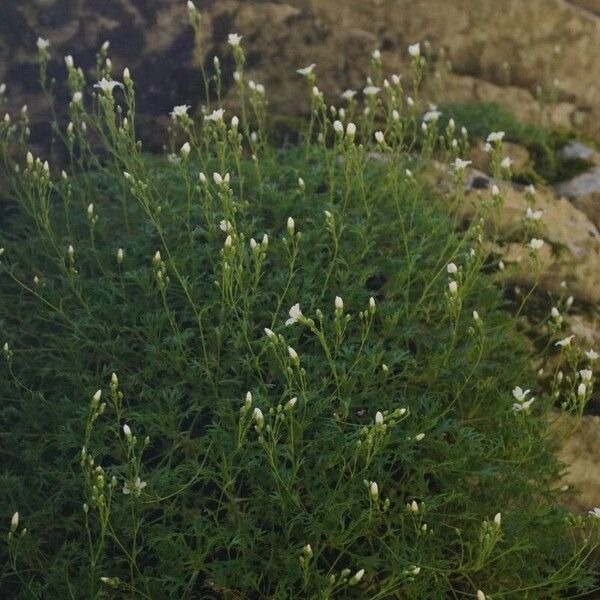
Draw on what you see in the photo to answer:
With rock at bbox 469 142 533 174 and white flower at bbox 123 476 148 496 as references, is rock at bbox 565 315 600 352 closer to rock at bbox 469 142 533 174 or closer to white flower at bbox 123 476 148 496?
rock at bbox 469 142 533 174

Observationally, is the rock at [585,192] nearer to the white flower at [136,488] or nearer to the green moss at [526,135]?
the green moss at [526,135]

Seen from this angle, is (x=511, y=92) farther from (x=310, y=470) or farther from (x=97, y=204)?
(x=310, y=470)

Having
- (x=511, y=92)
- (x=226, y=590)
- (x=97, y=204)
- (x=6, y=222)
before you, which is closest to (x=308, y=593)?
(x=226, y=590)

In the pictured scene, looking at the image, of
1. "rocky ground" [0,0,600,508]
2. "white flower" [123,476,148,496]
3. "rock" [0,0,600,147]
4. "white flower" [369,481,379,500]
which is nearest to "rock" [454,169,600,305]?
"rocky ground" [0,0,600,508]

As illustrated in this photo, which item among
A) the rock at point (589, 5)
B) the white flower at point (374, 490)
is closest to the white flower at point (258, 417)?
the white flower at point (374, 490)

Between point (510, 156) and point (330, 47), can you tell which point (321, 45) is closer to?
point (330, 47)

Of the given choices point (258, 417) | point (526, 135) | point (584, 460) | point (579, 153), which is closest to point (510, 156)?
point (526, 135)
